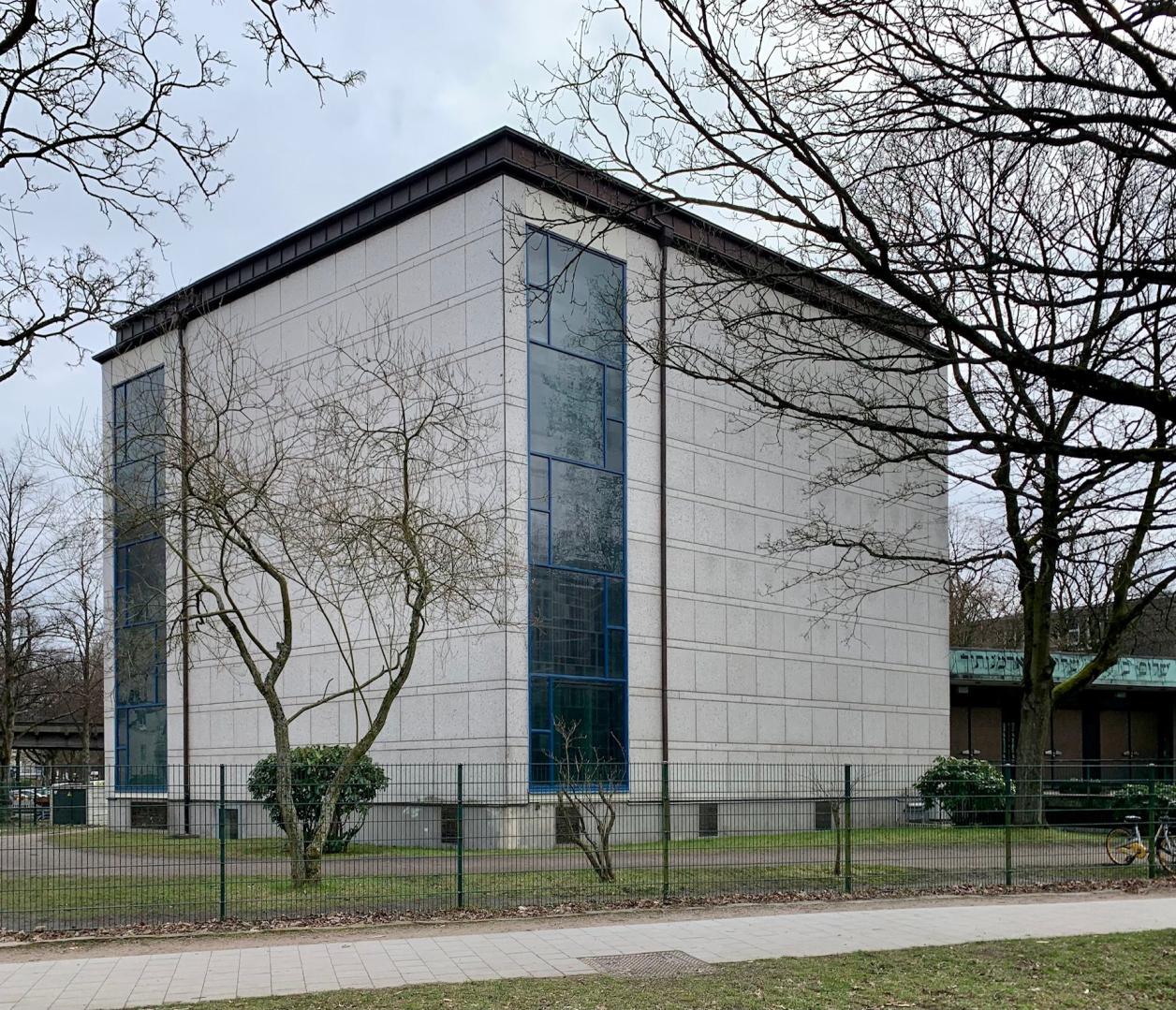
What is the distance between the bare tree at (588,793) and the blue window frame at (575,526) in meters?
0.09

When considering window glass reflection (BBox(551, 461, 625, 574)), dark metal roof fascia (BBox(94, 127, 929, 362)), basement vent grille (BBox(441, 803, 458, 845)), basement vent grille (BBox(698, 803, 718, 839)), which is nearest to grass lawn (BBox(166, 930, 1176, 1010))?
basement vent grille (BBox(698, 803, 718, 839))

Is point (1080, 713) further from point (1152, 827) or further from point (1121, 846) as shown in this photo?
point (1152, 827)

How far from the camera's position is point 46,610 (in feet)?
156

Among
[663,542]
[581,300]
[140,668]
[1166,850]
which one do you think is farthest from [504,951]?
[140,668]

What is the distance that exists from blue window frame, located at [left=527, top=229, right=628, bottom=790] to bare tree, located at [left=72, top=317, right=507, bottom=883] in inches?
48.6

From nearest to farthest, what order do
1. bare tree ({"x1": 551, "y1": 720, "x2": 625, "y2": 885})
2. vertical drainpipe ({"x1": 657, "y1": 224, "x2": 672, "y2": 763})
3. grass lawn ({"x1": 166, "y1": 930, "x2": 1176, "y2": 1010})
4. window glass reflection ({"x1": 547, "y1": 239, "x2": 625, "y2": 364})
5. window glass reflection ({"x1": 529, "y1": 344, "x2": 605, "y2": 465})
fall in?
grass lawn ({"x1": 166, "y1": 930, "x2": 1176, "y2": 1010}) → bare tree ({"x1": 551, "y1": 720, "x2": 625, "y2": 885}) → window glass reflection ({"x1": 529, "y1": 344, "x2": 605, "y2": 465}) → window glass reflection ({"x1": 547, "y1": 239, "x2": 625, "y2": 364}) → vertical drainpipe ({"x1": 657, "y1": 224, "x2": 672, "y2": 763})

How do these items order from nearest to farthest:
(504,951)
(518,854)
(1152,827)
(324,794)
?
(504,951) < (518,854) < (324,794) < (1152,827)

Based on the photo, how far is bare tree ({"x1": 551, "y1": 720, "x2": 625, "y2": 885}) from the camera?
1589cm

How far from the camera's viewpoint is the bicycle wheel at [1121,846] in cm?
1895

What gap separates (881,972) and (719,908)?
4.48 metres

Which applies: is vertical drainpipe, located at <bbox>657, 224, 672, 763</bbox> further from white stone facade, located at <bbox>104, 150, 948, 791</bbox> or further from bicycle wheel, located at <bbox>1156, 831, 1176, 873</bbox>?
bicycle wheel, located at <bbox>1156, 831, 1176, 873</bbox>

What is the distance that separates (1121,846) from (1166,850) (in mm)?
626

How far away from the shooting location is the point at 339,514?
1739cm

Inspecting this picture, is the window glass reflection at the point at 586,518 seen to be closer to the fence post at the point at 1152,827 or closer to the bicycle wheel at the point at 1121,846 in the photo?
the bicycle wheel at the point at 1121,846
